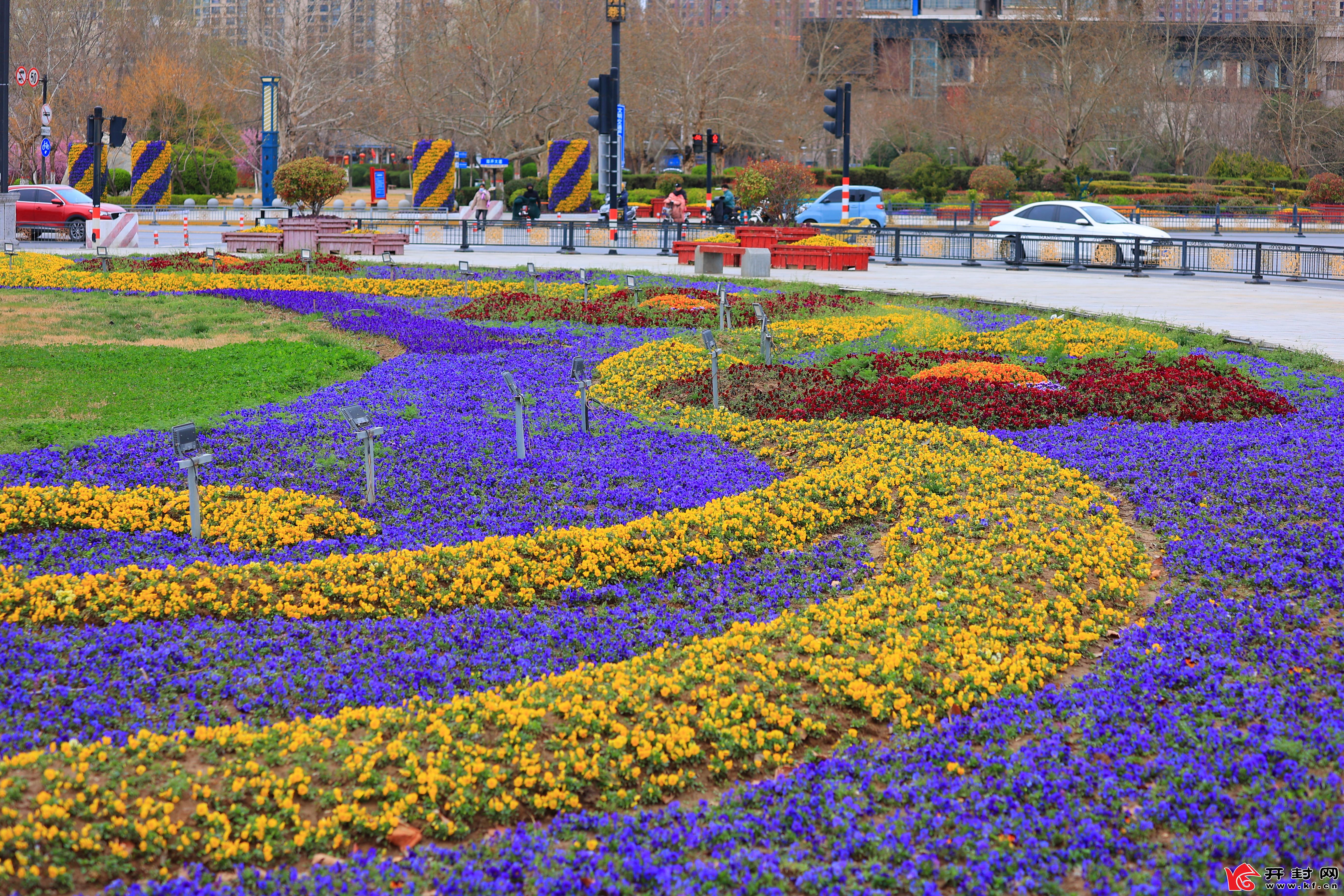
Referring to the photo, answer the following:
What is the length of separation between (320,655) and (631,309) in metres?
12.4

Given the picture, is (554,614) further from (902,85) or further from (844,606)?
(902,85)

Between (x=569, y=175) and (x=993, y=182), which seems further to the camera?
(x=993, y=182)

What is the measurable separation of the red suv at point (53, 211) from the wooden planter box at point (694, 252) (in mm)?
16611

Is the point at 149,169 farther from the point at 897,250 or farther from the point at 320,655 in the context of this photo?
the point at 320,655

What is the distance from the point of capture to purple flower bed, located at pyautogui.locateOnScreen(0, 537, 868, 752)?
16.9 feet

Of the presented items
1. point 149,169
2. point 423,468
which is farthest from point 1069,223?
point 149,169

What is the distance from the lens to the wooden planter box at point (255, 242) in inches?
1145

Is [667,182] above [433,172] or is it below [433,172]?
above

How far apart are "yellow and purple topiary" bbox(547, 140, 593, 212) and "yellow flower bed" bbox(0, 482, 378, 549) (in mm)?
40271

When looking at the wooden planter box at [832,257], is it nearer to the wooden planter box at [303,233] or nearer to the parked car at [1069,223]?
the parked car at [1069,223]

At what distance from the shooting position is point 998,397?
1128cm

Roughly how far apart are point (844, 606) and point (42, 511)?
4.89 metres

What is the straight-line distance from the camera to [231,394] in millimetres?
11539

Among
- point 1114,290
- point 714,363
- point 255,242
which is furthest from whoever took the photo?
point 255,242
